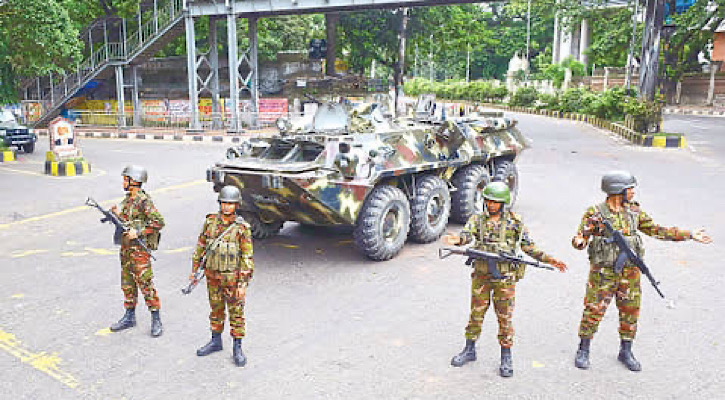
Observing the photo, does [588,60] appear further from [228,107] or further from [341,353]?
[341,353]

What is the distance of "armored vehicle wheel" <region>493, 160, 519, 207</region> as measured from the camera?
10.4 meters

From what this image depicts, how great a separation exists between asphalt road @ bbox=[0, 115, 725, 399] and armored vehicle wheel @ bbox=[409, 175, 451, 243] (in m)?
0.20

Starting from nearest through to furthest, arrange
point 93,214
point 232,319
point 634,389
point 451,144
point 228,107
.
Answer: point 634,389
point 232,319
point 451,144
point 93,214
point 228,107

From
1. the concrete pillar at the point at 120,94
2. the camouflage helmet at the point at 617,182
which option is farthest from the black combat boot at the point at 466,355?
the concrete pillar at the point at 120,94

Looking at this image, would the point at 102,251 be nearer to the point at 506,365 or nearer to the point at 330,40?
the point at 506,365

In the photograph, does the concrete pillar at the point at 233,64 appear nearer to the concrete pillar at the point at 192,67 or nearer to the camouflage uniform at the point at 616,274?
the concrete pillar at the point at 192,67

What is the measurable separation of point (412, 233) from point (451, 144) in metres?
1.53

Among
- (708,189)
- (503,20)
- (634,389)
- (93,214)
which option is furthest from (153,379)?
(503,20)

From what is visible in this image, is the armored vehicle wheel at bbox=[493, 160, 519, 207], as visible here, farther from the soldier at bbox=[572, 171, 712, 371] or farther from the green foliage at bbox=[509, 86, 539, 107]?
the green foliage at bbox=[509, 86, 539, 107]

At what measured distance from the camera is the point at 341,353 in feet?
16.7

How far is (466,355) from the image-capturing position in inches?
194

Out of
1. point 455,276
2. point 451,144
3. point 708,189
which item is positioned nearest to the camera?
point 455,276

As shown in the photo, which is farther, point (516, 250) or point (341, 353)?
point (341, 353)

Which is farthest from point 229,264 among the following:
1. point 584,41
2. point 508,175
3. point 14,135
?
point 584,41
